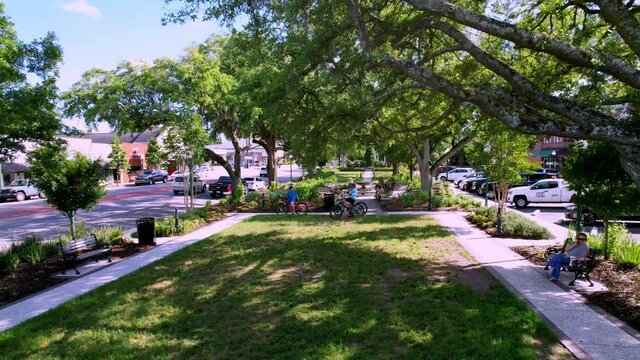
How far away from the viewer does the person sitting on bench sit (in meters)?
9.13

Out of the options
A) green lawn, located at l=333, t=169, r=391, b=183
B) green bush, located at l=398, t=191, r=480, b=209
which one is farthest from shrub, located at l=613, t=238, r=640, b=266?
green lawn, located at l=333, t=169, r=391, b=183

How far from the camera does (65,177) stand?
39.8ft

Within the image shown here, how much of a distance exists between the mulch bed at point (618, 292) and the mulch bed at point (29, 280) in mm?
11167

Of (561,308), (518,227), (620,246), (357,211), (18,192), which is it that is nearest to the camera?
(561,308)

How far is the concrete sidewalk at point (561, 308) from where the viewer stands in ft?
19.6

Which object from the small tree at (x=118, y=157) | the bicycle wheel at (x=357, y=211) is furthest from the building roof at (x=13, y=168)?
the bicycle wheel at (x=357, y=211)

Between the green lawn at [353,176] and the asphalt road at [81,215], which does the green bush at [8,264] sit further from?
the green lawn at [353,176]

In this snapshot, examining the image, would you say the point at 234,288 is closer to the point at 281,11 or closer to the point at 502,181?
the point at 281,11

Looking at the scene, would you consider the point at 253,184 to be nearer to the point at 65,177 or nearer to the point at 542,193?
the point at 542,193

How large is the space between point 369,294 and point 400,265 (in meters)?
2.39

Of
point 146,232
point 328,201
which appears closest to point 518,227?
point 328,201

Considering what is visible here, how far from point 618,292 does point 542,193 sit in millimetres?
16741

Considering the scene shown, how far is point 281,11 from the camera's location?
1010 cm

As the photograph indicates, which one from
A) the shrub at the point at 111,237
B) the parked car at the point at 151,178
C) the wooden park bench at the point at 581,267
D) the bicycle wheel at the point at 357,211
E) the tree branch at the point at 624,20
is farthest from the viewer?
the parked car at the point at 151,178
